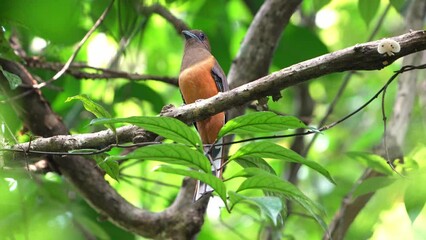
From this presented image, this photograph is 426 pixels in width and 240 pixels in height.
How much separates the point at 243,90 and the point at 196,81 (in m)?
1.45

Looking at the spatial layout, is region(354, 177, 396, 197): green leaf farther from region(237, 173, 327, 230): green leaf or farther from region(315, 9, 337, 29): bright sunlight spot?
region(315, 9, 337, 29): bright sunlight spot

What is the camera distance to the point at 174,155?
181 centimetres

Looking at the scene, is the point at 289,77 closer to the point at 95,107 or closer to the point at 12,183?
the point at 95,107

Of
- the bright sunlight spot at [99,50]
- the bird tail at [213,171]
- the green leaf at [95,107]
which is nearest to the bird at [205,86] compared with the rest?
the bird tail at [213,171]

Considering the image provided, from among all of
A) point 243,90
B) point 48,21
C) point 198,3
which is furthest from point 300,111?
point 243,90

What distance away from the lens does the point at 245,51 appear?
12.5 feet

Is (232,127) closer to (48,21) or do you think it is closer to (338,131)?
(48,21)

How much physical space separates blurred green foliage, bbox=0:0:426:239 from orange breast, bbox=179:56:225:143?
0.39 metres

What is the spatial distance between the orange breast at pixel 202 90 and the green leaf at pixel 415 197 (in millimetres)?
1098

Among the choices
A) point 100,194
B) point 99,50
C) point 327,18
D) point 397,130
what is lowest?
point 100,194

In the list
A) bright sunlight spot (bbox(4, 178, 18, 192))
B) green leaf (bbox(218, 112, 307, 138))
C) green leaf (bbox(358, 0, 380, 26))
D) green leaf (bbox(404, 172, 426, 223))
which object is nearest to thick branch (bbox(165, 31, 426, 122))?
green leaf (bbox(218, 112, 307, 138))

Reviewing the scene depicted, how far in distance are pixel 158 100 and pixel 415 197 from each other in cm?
178

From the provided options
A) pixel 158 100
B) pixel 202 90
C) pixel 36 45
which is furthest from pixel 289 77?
pixel 36 45

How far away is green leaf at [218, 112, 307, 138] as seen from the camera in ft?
6.35
